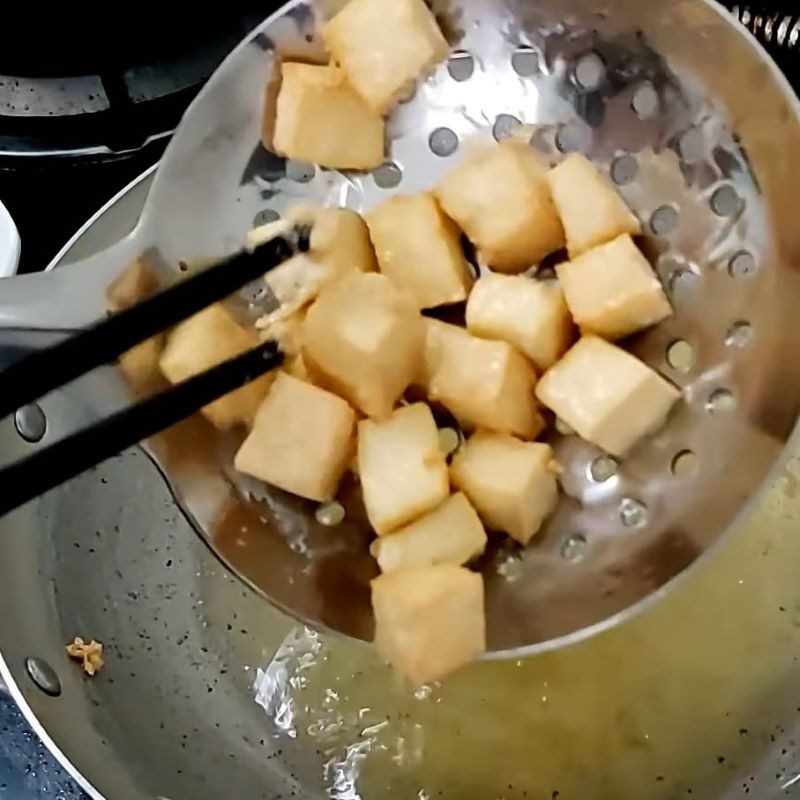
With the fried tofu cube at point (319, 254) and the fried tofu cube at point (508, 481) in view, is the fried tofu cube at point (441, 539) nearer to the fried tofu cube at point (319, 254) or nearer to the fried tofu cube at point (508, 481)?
the fried tofu cube at point (508, 481)

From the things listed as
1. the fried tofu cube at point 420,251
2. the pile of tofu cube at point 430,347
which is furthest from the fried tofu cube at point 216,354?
the fried tofu cube at point 420,251

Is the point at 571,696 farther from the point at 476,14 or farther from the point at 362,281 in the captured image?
the point at 476,14

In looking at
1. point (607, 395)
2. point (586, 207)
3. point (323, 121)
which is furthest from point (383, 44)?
point (607, 395)

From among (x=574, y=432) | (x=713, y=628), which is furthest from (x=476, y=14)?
(x=713, y=628)

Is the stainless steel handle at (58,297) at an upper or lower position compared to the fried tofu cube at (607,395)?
upper

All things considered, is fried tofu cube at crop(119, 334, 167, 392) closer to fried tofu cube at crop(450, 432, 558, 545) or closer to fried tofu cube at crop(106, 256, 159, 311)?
fried tofu cube at crop(106, 256, 159, 311)
